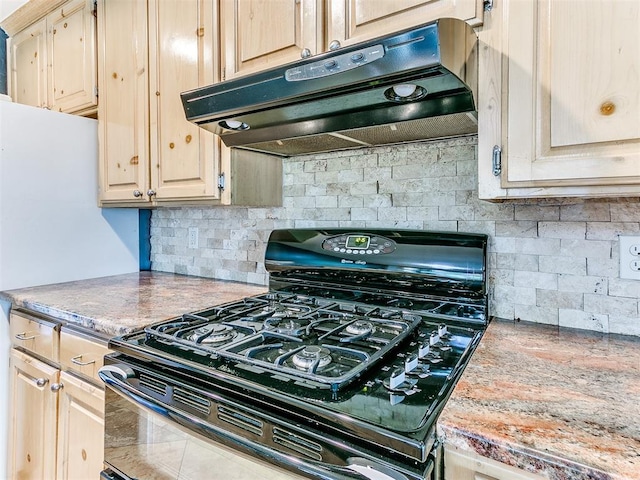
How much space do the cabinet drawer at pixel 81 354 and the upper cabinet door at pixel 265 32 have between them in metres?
1.05

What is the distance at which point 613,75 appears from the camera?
0.80 m

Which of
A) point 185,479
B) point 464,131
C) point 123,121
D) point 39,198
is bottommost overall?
point 185,479

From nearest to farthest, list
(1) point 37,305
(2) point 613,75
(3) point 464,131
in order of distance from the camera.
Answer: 1. (2) point 613,75
2. (3) point 464,131
3. (1) point 37,305

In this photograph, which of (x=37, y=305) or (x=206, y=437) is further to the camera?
(x=37, y=305)

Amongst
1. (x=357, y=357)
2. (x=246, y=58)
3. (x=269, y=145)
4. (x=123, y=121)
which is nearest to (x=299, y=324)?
(x=357, y=357)

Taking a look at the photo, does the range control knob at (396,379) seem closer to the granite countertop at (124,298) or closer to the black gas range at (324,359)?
the black gas range at (324,359)

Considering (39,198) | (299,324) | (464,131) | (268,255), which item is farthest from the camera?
(39,198)

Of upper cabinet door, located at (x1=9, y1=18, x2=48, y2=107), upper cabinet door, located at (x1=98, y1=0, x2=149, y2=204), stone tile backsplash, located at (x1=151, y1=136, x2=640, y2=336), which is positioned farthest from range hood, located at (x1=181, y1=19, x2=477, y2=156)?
upper cabinet door, located at (x1=9, y1=18, x2=48, y2=107)

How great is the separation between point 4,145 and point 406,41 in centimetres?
181

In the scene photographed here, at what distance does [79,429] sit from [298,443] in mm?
1078

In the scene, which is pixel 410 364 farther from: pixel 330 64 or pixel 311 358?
pixel 330 64

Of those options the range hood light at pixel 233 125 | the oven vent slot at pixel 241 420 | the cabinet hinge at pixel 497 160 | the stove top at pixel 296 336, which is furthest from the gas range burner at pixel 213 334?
the cabinet hinge at pixel 497 160

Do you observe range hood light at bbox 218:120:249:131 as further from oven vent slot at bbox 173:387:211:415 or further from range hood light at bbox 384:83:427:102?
oven vent slot at bbox 173:387:211:415

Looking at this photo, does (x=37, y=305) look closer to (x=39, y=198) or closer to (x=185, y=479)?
(x=39, y=198)
